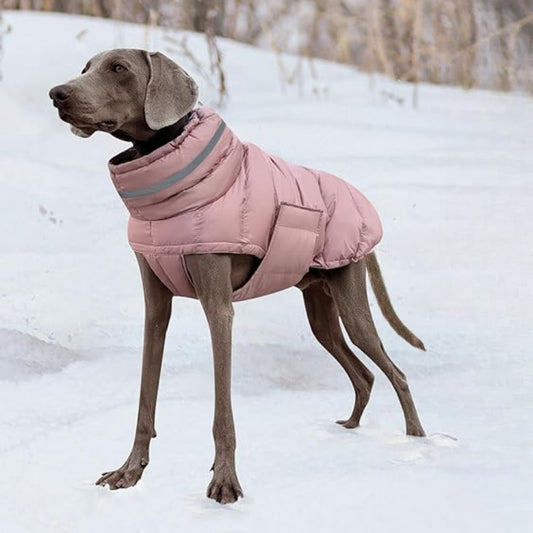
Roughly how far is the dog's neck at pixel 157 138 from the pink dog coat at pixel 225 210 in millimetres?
25

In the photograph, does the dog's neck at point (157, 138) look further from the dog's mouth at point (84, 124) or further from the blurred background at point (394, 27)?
the blurred background at point (394, 27)

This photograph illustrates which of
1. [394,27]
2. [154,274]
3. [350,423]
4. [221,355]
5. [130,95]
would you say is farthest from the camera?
[394,27]

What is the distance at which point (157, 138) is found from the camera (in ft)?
9.95

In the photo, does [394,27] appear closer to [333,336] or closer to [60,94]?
[333,336]

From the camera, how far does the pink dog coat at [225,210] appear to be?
9.85 feet

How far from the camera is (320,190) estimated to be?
136 inches

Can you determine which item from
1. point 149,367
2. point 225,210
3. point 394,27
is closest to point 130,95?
point 225,210

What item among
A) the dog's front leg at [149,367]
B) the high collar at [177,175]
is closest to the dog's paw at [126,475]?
the dog's front leg at [149,367]

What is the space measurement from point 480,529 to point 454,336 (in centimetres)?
153

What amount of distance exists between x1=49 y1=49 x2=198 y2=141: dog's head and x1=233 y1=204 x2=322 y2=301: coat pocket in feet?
1.50

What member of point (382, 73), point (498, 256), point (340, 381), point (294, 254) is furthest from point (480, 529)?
point (382, 73)

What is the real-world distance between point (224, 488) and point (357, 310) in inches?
29.7

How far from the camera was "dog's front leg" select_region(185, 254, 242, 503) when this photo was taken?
10.0 feet

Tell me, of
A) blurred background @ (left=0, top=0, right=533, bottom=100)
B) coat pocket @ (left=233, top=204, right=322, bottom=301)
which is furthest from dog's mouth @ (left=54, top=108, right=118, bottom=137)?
blurred background @ (left=0, top=0, right=533, bottom=100)
